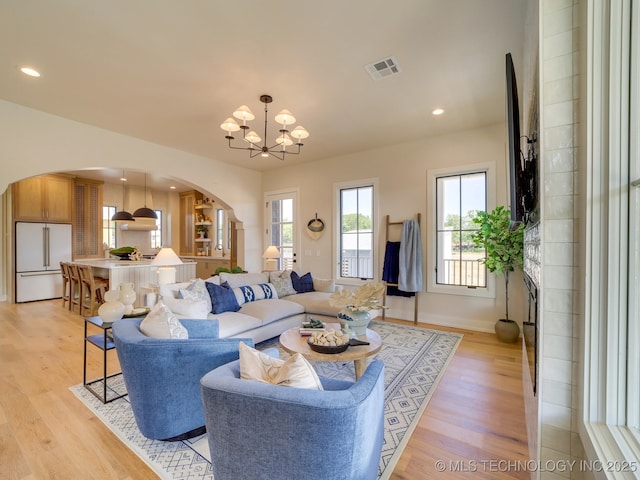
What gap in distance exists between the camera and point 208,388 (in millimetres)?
1103

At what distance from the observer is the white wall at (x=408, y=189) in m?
4.09

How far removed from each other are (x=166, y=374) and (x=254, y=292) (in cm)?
231

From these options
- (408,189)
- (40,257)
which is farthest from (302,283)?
(40,257)

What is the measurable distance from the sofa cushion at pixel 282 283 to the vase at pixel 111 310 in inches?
86.4

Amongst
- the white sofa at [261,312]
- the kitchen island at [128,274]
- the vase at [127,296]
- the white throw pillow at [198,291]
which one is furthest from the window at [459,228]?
the kitchen island at [128,274]

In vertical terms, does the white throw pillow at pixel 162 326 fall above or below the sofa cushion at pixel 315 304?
above

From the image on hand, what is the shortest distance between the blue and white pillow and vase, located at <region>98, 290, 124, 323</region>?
1.43m

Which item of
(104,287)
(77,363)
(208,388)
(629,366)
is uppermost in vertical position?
(629,366)

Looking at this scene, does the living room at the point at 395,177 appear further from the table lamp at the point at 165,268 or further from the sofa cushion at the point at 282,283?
the table lamp at the point at 165,268

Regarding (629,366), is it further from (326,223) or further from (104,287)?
(104,287)

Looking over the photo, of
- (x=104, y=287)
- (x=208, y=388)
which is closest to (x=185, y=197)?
(x=104, y=287)

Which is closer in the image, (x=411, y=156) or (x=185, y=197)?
(x=411, y=156)

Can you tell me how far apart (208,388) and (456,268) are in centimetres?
419

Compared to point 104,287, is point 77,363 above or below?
below
